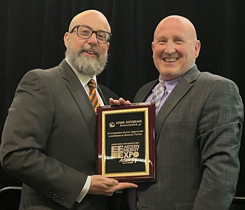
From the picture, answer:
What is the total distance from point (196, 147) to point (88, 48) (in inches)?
37.1

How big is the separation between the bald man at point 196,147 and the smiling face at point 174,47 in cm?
14

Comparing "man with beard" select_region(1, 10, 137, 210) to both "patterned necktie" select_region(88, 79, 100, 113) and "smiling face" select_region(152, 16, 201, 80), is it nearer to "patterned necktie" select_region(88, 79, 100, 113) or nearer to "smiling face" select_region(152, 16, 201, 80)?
"patterned necktie" select_region(88, 79, 100, 113)

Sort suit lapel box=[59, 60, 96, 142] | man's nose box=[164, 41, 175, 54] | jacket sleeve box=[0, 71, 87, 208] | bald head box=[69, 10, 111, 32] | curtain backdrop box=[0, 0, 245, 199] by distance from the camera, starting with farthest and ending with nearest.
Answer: curtain backdrop box=[0, 0, 245, 199]
bald head box=[69, 10, 111, 32]
man's nose box=[164, 41, 175, 54]
suit lapel box=[59, 60, 96, 142]
jacket sleeve box=[0, 71, 87, 208]

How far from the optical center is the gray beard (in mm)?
2650

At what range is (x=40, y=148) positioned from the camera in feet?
Result: 7.51

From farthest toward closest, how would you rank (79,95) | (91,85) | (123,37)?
(123,37) → (91,85) → (79,95)

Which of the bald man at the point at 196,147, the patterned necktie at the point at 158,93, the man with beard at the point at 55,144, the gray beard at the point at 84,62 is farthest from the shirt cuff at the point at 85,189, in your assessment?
the gray beard at the point at 84,62

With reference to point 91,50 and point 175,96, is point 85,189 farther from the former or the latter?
point 91,50

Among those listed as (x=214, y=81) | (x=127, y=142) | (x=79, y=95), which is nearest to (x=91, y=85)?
(x=79, y=95)

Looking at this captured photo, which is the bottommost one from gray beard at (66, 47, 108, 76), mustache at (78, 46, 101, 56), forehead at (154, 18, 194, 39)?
gray beard at (66, 47, 108, 76)

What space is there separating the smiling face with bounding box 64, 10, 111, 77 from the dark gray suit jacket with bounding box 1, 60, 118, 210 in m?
0.18

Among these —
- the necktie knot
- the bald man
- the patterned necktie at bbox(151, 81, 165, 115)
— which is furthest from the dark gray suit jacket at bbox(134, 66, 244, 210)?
the necktie knot

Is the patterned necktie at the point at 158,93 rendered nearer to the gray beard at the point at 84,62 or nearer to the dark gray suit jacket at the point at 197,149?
the dark gray suit jacket at the point at 197,149

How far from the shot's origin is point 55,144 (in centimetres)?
236
